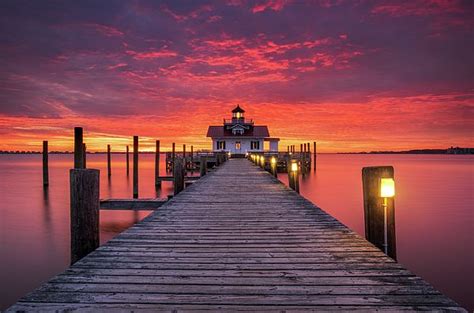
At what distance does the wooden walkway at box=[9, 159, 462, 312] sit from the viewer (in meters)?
2.90

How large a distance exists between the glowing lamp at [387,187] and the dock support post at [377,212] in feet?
0.26

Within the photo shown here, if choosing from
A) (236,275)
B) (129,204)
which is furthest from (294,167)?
(236,275)

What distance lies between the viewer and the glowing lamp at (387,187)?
4.76 meters

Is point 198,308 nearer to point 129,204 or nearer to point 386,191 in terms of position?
point 386,191

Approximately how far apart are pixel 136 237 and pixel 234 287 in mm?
2340

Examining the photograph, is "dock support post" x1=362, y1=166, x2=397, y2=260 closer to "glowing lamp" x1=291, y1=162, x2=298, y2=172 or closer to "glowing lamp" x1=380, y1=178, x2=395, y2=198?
"glowing lamp" x1=380, y1=178, x2=395, y2=198

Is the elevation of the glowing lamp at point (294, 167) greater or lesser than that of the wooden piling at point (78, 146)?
lesser

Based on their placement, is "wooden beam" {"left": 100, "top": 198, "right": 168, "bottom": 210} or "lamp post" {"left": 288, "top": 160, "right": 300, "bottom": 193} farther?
"lamp post" {"left": 288, "top": 160, "right": 300, "bottom": 193}

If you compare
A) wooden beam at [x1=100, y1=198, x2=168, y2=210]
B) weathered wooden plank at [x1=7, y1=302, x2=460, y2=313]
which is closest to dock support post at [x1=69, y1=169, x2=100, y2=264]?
weathered wooden plank at [x1=7, y1=302, x2=460, y2=313]

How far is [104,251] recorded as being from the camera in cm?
430

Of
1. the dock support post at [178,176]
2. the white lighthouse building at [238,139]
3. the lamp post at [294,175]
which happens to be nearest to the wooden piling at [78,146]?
the dock support post at [178,176]

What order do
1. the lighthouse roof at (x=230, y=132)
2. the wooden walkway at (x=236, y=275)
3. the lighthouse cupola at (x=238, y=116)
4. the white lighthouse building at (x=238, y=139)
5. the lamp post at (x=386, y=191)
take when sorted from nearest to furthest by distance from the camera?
the wooden walkway at (x=236, y=275) → the lamp post at (x=386, y=191) → the white lighthouse building at (x=238, y=139) → the lighthouse roof at (x=230, y=132) → the lighthouse cupola at (x=238, y=116)

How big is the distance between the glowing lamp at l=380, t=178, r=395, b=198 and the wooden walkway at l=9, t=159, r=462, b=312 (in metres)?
0.73

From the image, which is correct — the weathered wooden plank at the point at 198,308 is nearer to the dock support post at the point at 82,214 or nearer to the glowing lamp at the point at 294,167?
the dock support post at the point at 82,214
